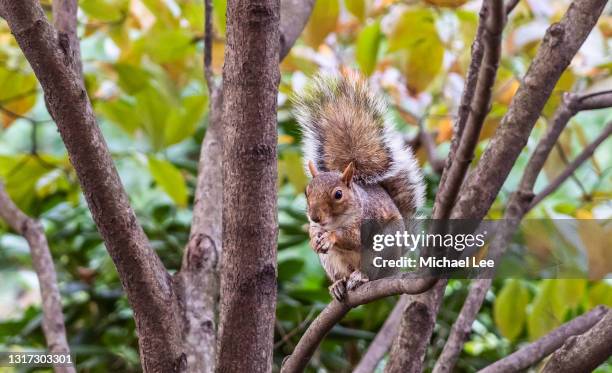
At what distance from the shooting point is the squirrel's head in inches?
48.1

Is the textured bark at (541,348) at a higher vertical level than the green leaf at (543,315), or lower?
lower

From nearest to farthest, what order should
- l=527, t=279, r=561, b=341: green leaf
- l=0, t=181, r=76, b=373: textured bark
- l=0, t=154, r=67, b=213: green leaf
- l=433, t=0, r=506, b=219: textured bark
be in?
l=433, t=0, r=506, b=219: textured bark, l=0, t=181, r=76, b=373: textured bark, l=527, t=279, r=561, b=341: green leaf, l=0, t=154, r=67, b=213: green leaf

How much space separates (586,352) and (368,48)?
0.86 metres

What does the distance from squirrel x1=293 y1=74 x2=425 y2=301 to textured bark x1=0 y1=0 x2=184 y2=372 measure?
0.31 m

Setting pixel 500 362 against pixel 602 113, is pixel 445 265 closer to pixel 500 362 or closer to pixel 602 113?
pixel 500 362

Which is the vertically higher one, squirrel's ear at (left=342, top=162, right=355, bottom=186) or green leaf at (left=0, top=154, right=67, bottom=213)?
green leaf at (left=0, top=154, right=67, bottom=213)

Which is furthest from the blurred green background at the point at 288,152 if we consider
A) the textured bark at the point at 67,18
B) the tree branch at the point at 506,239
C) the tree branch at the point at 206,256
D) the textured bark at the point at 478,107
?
the textured bark at the point at 478,107

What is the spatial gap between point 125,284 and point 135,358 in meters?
0.84

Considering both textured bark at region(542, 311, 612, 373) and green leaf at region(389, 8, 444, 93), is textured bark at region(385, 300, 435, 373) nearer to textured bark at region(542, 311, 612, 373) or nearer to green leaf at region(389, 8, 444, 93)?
textured bark at region(542, 311, 612, 373)

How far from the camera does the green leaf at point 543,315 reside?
1566mm

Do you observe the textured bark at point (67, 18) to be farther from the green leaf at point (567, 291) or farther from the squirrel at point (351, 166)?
the green leaf at point (567, 291)

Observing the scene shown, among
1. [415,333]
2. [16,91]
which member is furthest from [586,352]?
[16,91]

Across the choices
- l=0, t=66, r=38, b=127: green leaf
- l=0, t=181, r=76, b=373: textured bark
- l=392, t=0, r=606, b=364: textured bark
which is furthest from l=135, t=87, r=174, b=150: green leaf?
l=392, t=0, r=606, b=364: textured bark

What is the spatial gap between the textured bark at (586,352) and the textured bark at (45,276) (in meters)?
0.80
